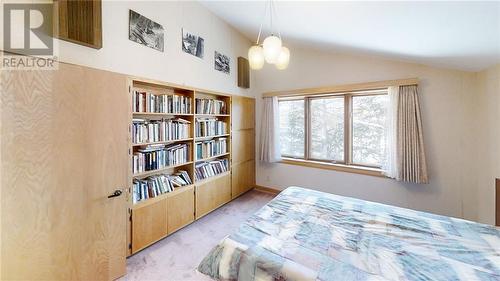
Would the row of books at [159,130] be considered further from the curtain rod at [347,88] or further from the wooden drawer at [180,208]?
the curtain rod at [347,88]

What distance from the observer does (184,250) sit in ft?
7.39

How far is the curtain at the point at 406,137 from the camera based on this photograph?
265 centimetres

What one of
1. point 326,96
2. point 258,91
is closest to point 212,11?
point 258,91

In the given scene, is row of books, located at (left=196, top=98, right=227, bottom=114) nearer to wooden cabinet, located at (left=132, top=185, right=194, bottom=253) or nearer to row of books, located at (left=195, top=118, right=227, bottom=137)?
row of books, located at (left=195, top=118, right=227, bottom=137)

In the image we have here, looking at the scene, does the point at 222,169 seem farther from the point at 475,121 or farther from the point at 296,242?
the point at 475,121

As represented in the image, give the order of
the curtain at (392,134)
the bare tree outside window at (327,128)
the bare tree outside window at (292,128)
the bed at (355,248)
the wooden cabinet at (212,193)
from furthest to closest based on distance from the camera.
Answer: the bare tree outside window at (292,128)
the bare tree outside window at (327,128)
the wooden cabinet at (212,193)
the curtain at (392,134)
the bed at (355,248)

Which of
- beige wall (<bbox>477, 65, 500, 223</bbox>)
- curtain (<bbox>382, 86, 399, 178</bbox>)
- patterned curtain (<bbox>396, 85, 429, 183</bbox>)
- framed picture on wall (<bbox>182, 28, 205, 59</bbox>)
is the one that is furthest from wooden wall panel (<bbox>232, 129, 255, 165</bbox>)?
beige wall (<bbox>477, 65, 500, 223</bbox>)

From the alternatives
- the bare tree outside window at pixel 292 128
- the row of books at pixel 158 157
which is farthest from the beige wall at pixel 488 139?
the row of books at pixel 158 157

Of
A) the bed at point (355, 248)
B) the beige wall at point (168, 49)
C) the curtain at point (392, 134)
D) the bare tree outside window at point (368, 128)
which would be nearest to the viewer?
the bed at point (355, 248)

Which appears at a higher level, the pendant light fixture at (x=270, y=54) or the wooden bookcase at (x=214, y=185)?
the pendant light fixture at (x=270, y=54)

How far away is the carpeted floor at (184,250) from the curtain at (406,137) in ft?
7.26

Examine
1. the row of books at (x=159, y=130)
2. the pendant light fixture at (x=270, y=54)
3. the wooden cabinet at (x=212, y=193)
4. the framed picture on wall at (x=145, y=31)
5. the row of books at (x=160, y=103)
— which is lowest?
the wooden cabinet at (x=212, y=193)

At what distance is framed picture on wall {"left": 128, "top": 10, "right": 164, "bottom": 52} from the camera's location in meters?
2.12

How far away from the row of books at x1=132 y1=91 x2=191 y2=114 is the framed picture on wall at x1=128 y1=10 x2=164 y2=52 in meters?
0.56
